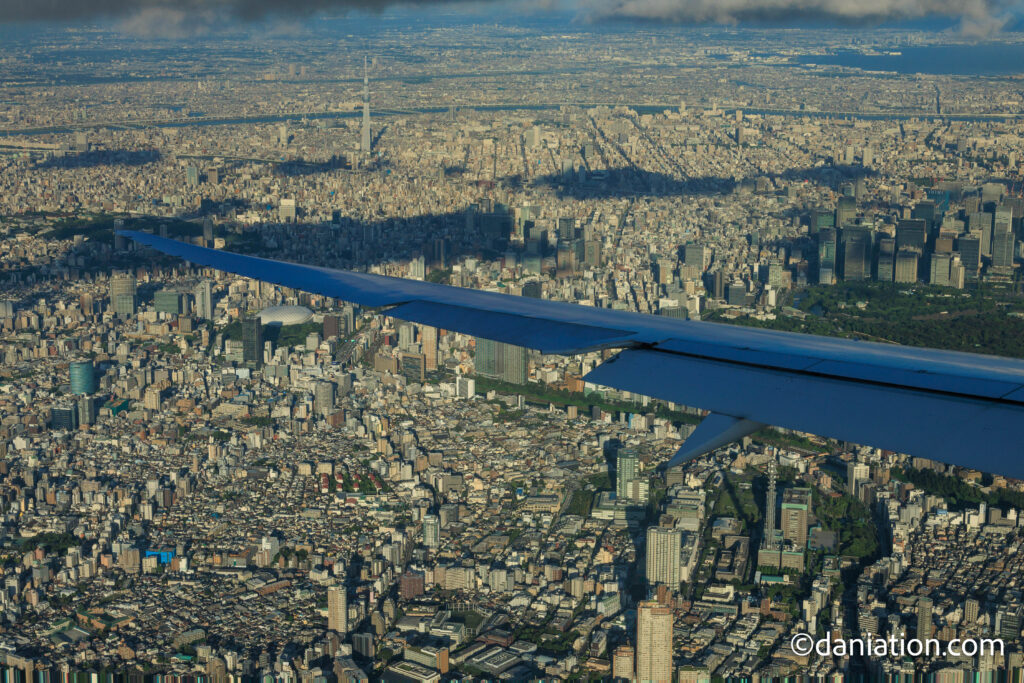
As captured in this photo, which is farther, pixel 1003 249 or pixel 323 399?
pixel 1003 249

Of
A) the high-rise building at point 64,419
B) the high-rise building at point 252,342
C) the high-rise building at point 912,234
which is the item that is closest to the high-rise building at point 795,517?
the high-rise building at point 64,419

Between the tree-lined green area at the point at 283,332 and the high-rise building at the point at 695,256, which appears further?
the high-rise building at the point at 695,256

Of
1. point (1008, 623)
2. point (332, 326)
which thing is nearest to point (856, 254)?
point (332, 326)

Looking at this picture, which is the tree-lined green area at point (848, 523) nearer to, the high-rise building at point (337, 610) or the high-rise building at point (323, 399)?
the high-rise building at point (337, 610)

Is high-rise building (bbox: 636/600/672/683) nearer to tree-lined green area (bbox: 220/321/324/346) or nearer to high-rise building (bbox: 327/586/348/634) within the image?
high-rise building (bbox: 327/586/348/634)

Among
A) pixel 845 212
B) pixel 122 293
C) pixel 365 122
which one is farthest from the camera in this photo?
pixel 365 122

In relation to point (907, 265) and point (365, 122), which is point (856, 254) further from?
point (365, 122)
